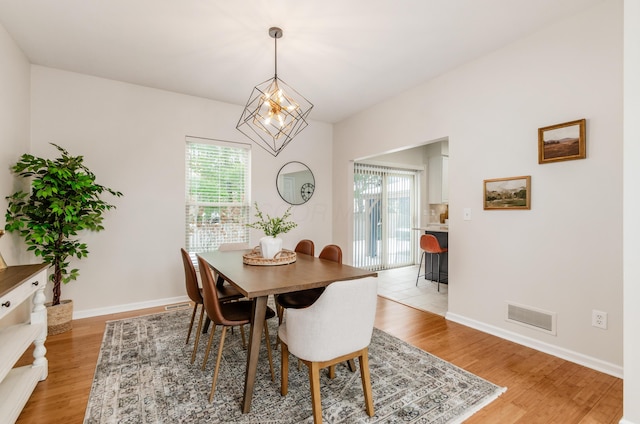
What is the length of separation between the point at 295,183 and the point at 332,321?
11.4ft

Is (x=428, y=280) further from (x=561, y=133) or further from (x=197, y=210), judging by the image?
(x=197, y=210)

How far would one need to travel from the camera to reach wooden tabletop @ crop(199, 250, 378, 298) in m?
1.71

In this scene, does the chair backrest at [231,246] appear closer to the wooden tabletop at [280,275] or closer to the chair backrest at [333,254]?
the wooden tabletop at [280,275]

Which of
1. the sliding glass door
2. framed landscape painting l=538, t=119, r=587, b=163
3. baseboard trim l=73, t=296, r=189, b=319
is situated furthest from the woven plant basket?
framed landscape painting l=538, t=119, r=587, b=163

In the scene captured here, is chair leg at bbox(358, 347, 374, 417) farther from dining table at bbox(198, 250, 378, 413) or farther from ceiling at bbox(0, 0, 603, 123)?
ceiling at bbox(0, 0, 603, 123)

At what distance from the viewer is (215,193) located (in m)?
4.18

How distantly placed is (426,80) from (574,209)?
6.77ft

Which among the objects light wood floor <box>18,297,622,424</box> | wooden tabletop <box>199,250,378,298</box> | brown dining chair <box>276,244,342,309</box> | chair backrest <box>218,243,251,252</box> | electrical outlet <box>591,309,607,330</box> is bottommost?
light wood floor <box>18,297,622,424</box>

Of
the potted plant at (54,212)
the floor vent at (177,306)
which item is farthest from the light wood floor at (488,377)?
the floor vent at (177,306)

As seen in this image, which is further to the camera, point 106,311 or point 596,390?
point 106,311

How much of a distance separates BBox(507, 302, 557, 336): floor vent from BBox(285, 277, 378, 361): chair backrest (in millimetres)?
1887

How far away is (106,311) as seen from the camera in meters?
3.40

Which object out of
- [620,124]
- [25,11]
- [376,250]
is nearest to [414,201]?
[376,250]

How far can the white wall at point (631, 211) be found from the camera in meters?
1.56
